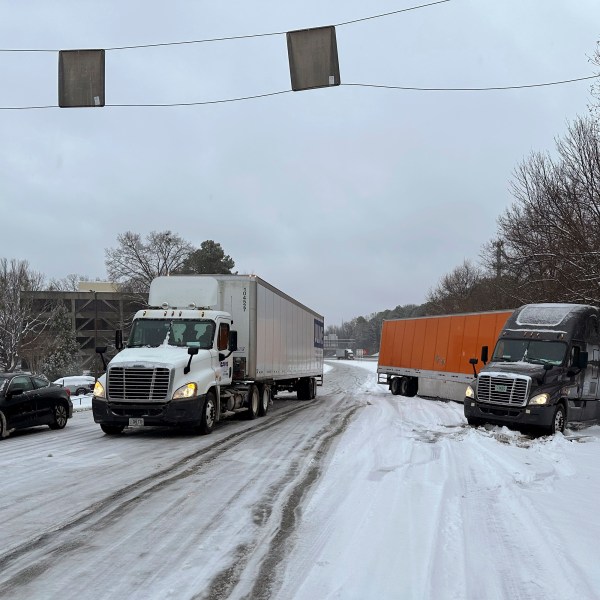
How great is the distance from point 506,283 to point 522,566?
34.9 m

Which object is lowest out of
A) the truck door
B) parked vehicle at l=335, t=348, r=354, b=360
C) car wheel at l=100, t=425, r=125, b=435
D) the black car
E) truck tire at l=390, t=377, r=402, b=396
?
parked vehicle at l=335, t=348, r=354, b=360

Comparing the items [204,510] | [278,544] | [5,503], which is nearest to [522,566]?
[278,544]

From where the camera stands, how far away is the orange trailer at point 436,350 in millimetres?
24234

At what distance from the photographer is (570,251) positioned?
23.7 meters

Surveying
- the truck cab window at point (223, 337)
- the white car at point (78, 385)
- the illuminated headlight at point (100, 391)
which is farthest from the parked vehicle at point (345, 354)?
the illuminated headlight at point (100, 391)

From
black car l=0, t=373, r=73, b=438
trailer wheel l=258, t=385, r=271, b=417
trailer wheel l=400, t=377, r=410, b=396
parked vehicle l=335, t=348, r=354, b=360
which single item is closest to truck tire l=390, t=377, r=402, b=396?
trailer wheel l=400, t=377, r=410, b=396

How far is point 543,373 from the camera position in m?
13.9

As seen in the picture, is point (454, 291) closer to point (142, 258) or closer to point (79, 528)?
point (142, 258)

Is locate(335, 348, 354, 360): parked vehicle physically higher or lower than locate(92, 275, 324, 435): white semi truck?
lower

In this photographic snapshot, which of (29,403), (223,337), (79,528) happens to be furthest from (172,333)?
(79,528)

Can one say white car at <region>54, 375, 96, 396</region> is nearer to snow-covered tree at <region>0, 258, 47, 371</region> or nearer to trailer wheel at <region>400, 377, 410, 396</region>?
snow-covered tree at <region>0, 258, 47, 371</region>

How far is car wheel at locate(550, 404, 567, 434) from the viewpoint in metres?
13.7

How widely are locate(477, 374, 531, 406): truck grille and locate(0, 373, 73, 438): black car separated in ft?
32.4

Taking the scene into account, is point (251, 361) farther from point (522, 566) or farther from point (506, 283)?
point (506, 283)
